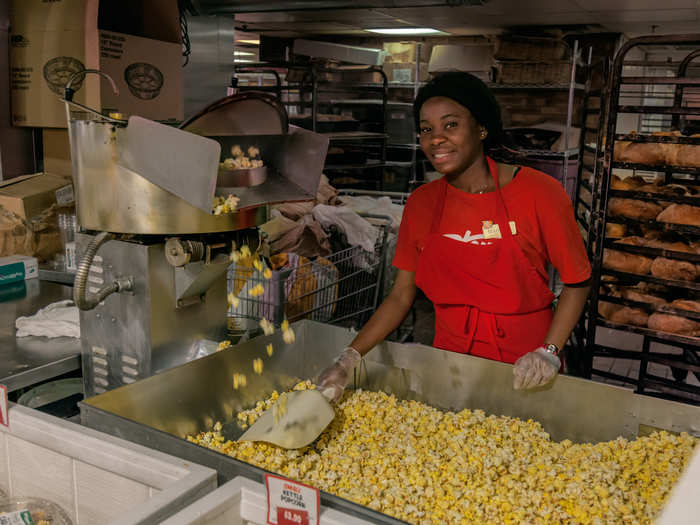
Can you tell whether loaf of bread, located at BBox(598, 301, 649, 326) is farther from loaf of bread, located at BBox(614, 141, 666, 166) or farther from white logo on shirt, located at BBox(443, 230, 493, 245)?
white logo on shirt, located at BBox(443, 230, 493, 245)

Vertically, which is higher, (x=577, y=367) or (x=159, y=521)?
(x=159, y=521)

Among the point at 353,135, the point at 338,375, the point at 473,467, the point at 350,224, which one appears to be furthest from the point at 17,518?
the point at 353,135

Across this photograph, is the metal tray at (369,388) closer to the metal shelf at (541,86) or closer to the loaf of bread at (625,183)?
the loaf of bread at (625,183)

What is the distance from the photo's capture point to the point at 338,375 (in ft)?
5.90

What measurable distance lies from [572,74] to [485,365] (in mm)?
6126

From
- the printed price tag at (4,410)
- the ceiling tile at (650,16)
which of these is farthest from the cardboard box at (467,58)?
the printed price tag at (4,410)

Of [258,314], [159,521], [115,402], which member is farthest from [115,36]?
[159,521]

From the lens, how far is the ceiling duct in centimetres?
334

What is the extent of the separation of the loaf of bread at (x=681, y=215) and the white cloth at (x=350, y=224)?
1.47 m

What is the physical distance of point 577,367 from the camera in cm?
372

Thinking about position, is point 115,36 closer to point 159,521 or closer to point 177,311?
point 177,311

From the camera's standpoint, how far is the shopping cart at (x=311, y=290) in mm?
2508

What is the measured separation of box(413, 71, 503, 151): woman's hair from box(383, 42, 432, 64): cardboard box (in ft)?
23.4

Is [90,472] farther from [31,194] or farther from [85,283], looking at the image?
[31,194]
